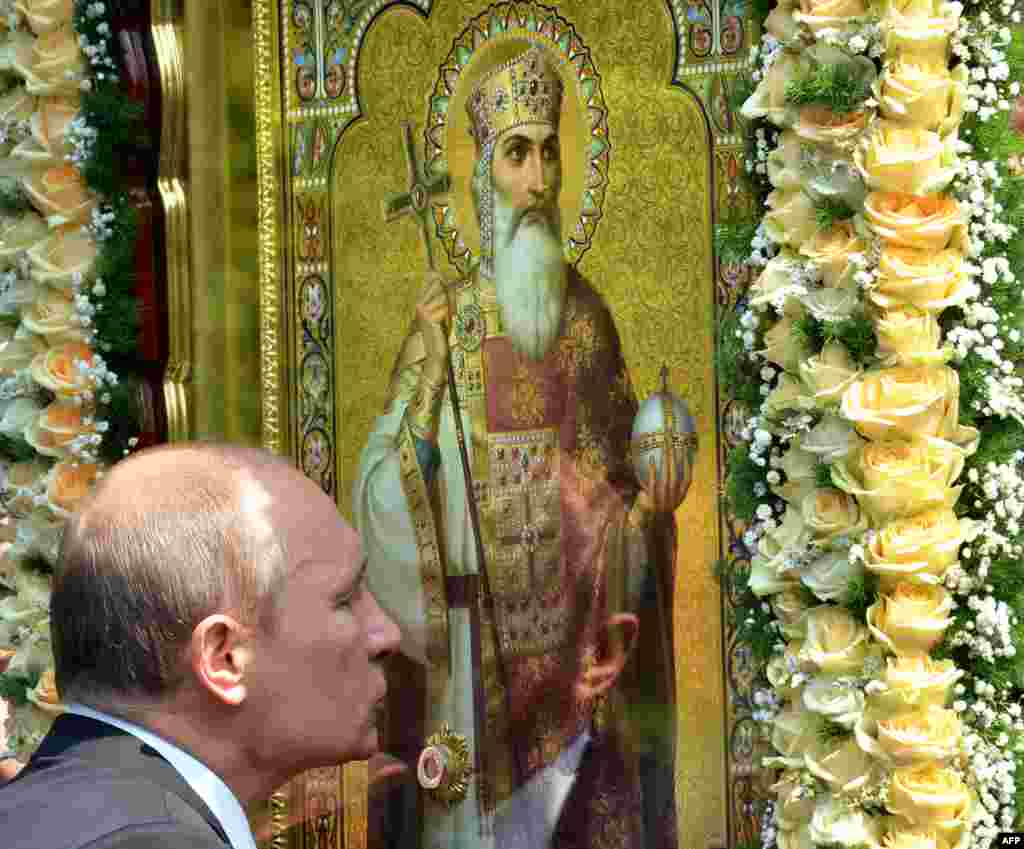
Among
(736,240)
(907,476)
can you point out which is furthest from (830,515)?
(736,240)

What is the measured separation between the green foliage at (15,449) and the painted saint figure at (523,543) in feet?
2.97

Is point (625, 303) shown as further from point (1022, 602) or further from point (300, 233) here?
point (1022, 602)

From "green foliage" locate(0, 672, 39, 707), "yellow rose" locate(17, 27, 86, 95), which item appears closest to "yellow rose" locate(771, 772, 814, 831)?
"green foliage" locate(0, 672, 39, 707)

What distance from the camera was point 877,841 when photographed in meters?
3.72

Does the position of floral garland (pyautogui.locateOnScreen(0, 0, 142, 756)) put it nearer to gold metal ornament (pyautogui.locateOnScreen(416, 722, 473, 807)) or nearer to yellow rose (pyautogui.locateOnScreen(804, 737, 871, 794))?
gold metal ornament (pyautogui.locateOnScreen(416, 722, 473, 807))

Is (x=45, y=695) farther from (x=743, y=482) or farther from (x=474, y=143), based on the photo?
(x=743, y=482)

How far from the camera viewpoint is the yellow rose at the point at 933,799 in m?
3.62

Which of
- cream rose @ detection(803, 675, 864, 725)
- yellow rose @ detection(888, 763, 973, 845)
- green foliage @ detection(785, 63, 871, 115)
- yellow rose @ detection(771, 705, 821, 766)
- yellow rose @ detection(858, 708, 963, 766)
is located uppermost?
green foliage @ detection(785, 63, 871, 115)

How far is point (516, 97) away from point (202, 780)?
3.03 m

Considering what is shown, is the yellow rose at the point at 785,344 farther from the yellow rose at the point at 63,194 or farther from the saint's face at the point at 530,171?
the yellow rose at the point at 63,194

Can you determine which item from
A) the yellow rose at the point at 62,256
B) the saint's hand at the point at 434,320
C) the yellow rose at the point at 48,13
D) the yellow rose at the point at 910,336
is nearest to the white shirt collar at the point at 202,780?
the yellow rose at the point at 910,336

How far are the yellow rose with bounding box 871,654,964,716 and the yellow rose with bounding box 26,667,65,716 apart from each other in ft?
7.45

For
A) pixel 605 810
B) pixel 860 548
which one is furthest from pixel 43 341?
pixel 860 548

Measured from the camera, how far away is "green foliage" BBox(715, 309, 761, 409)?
4059mm
